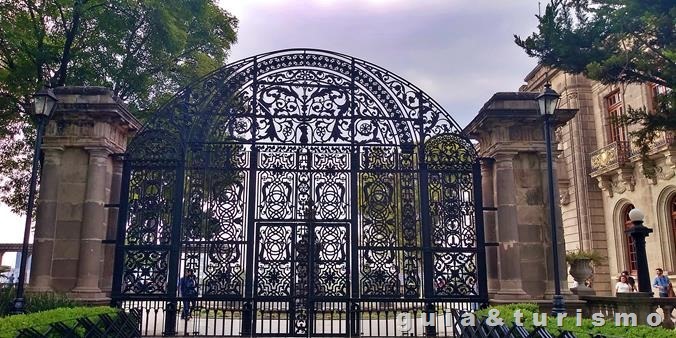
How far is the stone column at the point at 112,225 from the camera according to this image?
983cm

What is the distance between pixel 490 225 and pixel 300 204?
3.59m

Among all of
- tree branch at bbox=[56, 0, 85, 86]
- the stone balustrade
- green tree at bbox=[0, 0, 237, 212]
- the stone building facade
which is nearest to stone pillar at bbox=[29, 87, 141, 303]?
tree branch at bbox=[56, 0, 85, 86]

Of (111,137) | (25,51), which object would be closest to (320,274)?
(111,137)

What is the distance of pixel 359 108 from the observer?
400 inches

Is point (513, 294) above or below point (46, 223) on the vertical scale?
below

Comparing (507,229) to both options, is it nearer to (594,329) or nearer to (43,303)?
(594,329)

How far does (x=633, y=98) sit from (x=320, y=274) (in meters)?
15.1

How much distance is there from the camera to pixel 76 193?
31.1 ft

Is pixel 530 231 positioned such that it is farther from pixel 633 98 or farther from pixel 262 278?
pixel 633 98

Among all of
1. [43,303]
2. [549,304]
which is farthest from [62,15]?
[549,304]

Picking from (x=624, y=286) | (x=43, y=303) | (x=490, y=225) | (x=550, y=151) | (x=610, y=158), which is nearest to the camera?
(x=43, y=303)

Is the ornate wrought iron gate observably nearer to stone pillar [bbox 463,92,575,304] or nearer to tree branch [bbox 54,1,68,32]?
stone pillar [bbox 463,92,575,304]

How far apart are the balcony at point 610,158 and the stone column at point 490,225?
438 inches

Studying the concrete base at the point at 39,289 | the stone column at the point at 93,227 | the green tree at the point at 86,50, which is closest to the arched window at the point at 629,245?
the green tree at the point at 86,50
